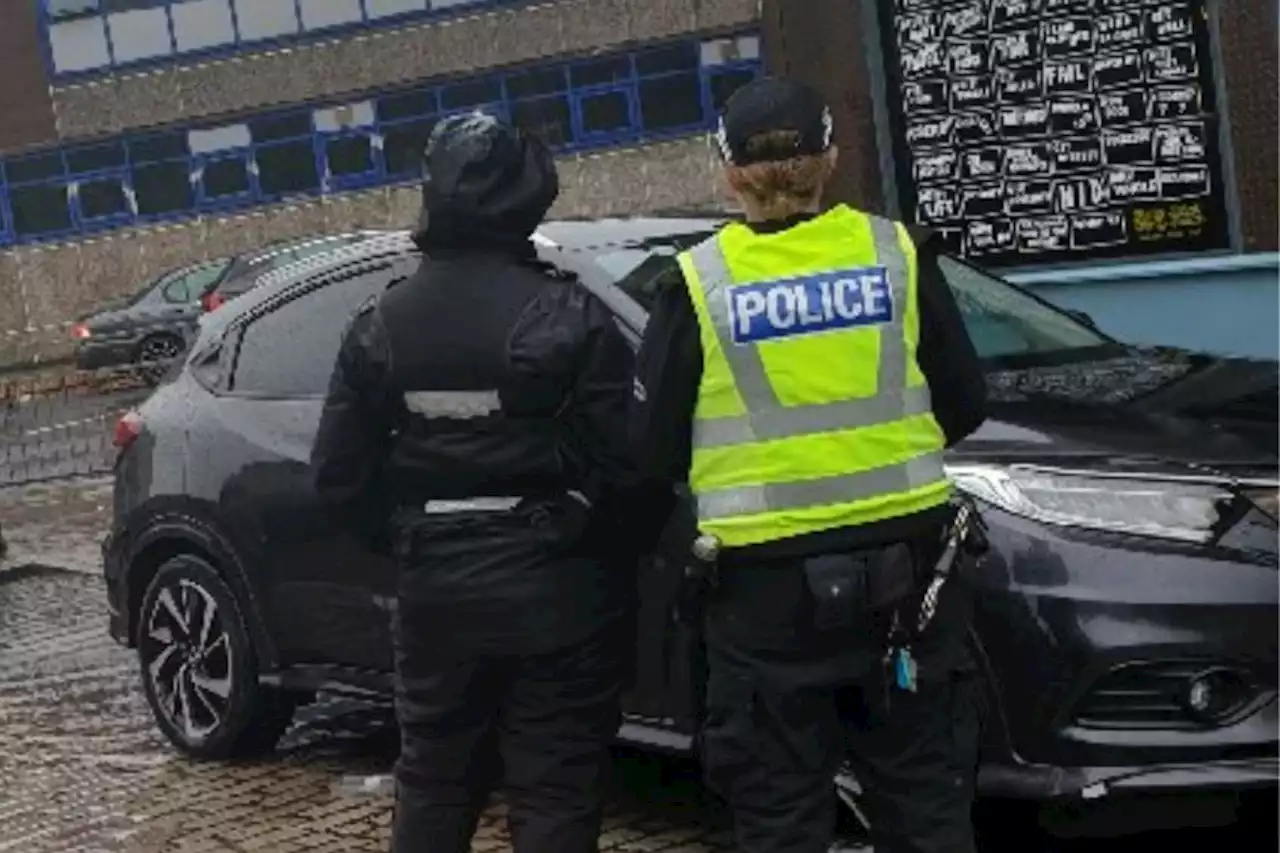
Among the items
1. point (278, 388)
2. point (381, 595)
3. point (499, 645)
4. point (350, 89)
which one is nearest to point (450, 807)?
point (499, 645)

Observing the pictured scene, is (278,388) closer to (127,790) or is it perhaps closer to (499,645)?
(127,790)

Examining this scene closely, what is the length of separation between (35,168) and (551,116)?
979 centimetres

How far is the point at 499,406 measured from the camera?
3.92 m

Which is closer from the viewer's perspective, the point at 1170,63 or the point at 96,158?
the point at 1170,63

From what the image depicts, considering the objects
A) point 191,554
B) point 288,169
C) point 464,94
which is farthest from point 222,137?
point 191,554

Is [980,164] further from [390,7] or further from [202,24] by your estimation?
[202,24]

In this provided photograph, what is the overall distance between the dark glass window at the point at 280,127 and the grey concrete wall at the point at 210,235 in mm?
1300

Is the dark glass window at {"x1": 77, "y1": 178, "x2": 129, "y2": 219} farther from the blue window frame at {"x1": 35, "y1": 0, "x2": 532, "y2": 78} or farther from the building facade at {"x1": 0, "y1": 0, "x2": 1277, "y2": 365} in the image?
the blue window frame at {"x1": 35, "y1": 0, "x2": 532, "y2": 78}

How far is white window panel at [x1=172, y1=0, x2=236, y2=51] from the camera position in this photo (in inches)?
1387

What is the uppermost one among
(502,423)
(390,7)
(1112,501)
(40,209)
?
(390,7)

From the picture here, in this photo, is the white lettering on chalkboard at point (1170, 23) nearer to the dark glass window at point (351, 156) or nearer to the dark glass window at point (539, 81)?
the dark glass window at point (539, 81)

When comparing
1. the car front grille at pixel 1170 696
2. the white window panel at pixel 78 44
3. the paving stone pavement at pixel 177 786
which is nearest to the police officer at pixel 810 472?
the car front grille at pixel 1170 696

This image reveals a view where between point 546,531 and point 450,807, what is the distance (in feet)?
2.22

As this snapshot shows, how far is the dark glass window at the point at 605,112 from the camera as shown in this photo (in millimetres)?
34531
